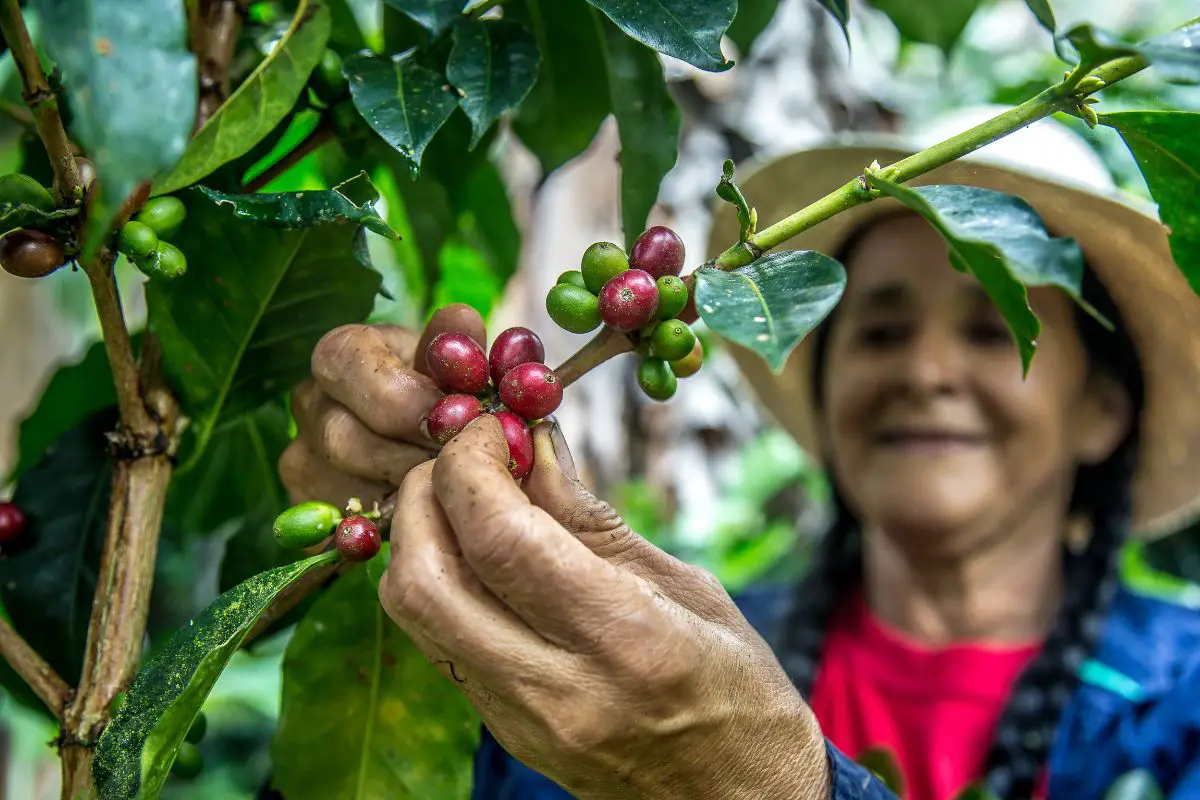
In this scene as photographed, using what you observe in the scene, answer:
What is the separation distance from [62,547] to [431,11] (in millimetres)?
597

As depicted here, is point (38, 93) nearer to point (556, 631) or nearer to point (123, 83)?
point (123, 83)

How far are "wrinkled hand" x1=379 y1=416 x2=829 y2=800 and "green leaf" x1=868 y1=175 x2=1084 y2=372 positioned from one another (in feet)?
0.92

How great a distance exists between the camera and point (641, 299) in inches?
26.0

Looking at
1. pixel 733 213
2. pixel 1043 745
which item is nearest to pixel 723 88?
pixel 733 213

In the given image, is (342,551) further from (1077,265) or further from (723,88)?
(723,88)

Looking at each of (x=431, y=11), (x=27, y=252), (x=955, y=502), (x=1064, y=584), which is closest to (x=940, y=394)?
(x=955, y=502)

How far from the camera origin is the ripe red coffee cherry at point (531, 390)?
683 mm

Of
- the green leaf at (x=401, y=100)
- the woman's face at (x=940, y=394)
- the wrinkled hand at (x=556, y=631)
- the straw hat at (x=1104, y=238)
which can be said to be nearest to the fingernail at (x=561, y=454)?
the wrinkled hand at (x=556, y=631)

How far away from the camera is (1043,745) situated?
5.21ft

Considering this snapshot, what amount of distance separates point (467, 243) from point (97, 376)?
0.55 meters

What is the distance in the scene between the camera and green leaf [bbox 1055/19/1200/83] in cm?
53

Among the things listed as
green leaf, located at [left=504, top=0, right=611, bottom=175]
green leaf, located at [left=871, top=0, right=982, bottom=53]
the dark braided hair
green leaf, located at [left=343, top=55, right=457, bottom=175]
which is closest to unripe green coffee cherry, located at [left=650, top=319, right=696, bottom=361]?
green leaf, located at [left=343, top=55, right=457, bottom=175]

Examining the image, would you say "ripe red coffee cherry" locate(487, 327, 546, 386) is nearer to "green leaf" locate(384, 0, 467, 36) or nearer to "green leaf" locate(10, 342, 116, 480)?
"green leaf" locate(384, 0, 467, 36)

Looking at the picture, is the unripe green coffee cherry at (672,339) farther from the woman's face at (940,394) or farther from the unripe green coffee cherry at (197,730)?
the woman's face at (940,394)
